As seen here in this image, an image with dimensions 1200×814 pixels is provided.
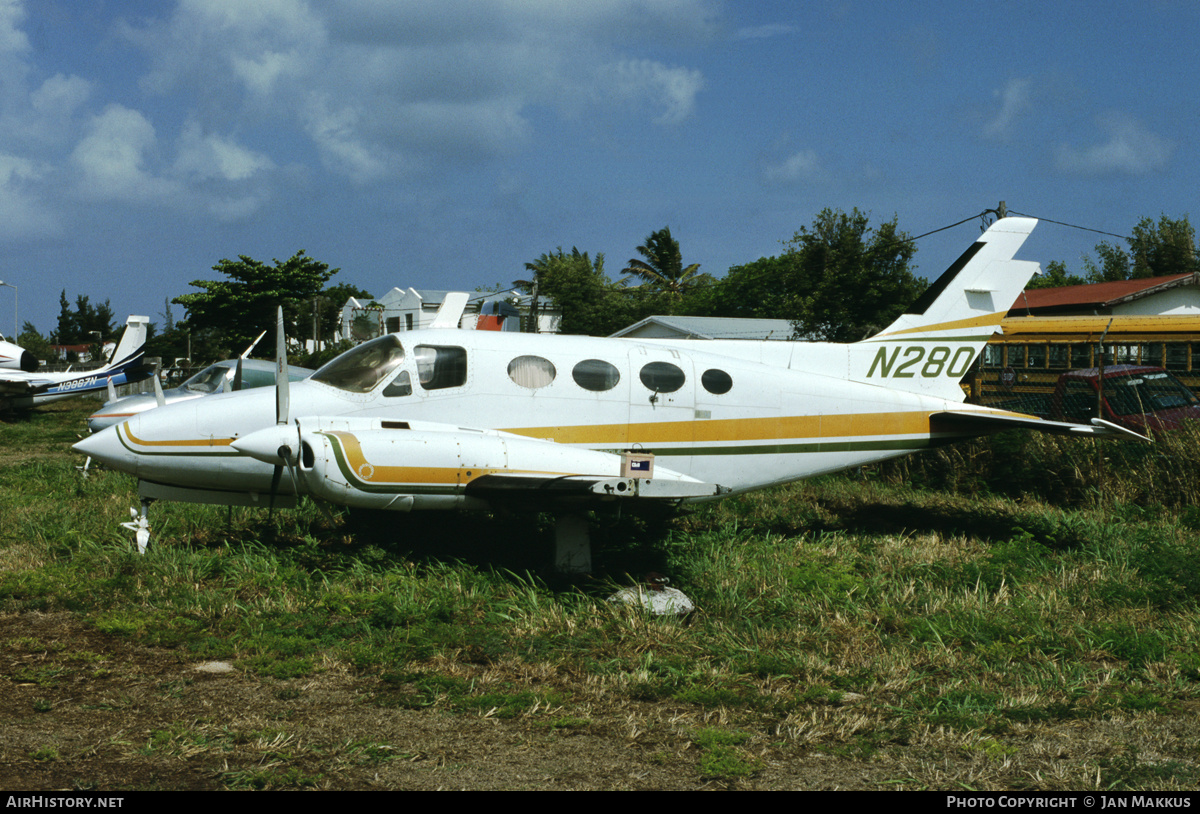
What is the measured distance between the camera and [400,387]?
817 centimetres

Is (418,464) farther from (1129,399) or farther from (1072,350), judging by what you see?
(1072,350)

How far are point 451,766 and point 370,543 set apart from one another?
521 centimetres

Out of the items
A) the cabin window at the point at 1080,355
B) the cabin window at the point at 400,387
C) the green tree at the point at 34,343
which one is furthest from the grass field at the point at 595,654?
the green tree at the point at 34,343

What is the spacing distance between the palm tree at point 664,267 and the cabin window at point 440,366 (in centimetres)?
6223

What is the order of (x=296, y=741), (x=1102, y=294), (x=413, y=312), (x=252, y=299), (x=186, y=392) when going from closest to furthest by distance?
(x=296, y=741) < (x=186, y=392) < (x=1102, y=294) < (x=252, y=299) < (x=413, y=312)

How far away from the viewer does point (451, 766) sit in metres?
4.20

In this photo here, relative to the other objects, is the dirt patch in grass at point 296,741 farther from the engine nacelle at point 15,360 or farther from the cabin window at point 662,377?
the engine nacelle at point 15,360

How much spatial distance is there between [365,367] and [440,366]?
751 millimetres

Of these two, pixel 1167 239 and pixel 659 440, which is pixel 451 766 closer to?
pixel 659 440

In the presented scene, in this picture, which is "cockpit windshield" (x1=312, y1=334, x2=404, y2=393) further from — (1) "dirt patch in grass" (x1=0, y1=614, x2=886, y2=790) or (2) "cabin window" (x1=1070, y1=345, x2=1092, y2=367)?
(2) "cabin window" (x1=1070, y1=345, x2=1092, y2=367)

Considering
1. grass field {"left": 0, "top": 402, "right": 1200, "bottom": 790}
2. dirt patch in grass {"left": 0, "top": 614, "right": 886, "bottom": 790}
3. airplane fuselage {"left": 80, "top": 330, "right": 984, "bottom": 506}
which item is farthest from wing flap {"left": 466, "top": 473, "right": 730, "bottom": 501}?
dirt patch in grass {"left": 0, "top": 614, "right": 886, "bottom": 790}

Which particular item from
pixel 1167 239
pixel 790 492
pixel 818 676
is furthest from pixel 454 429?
pixel 1167 239

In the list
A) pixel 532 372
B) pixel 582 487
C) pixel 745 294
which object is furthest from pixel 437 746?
pixel 745 294

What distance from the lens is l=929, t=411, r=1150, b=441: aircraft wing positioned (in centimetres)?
882
